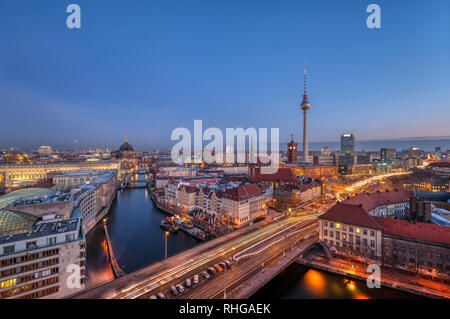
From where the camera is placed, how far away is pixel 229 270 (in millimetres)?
23500

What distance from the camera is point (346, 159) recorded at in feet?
502

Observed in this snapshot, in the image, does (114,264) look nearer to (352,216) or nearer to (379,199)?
(352,216)

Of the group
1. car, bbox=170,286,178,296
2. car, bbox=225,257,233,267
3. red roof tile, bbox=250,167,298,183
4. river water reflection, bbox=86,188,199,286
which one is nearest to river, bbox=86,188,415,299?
river water reflection, bbox=86,188,199,286

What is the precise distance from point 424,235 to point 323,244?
35.5ft

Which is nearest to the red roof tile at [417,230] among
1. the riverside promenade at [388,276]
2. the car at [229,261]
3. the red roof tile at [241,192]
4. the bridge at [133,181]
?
the riverside promenade at [388,276]

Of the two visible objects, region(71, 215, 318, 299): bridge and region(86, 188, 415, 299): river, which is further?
region(86, 188, 415, 299): river

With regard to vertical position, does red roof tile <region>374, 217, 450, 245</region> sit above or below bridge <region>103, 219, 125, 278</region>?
above

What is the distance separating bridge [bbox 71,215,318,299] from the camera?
20094 millimetres

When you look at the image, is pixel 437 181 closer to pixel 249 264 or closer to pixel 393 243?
pixel 393 243

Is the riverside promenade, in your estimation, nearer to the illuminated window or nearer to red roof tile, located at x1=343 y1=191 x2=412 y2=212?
red roof tile, located at x1=343 y1=191 x2=412 y2=212

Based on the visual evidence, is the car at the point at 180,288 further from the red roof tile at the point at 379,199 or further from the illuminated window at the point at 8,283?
the red roof tile at the point at 379,199

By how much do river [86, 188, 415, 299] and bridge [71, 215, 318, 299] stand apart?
2.14m

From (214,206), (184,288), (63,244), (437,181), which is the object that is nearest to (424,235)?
(184,288)

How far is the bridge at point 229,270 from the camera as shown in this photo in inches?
791
